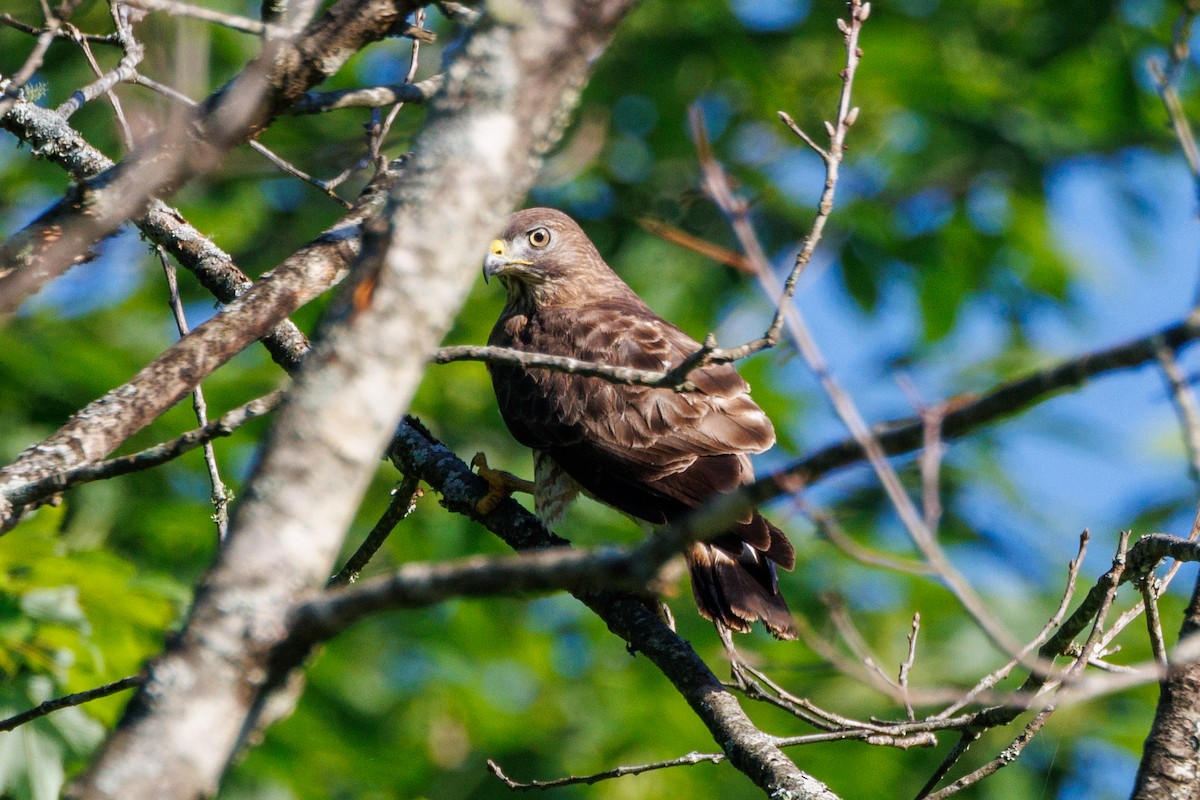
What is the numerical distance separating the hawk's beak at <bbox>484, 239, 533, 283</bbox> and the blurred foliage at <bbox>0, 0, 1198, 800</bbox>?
683 millimetres

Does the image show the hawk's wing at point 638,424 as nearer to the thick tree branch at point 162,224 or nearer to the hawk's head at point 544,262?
the hawk's head at point 544,262

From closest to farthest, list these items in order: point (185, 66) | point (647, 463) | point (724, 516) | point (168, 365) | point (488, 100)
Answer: point (724, 516) → point (488, 100) → point (185, 66) → point (168, 365) → point (647, 463)

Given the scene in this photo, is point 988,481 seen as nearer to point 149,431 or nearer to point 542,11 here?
point 149,431

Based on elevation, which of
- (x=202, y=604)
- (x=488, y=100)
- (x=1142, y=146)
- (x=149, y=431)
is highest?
(x=1142, y=146)

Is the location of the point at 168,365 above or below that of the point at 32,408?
below

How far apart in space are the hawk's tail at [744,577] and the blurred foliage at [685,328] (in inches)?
18.3

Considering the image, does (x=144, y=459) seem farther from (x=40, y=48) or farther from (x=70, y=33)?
(x=70, y=33)

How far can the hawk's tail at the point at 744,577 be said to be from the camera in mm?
3902

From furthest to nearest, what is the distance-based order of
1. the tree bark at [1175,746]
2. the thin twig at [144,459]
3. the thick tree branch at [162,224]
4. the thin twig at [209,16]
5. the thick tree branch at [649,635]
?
the thick tree branch at [162,224]
the thick tree branch at [649,635]
the tree bark at [1175,746]
the thin twig at [209,16]
the thin twig at [144,459]

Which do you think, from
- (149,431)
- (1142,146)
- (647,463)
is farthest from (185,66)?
(1142,146)

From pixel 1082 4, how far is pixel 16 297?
719cm

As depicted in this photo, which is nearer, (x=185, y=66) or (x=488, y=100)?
(x=488, y=100)

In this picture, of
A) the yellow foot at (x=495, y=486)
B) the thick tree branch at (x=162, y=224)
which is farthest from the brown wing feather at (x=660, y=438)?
the thick tree branch at (x=162, y=224)

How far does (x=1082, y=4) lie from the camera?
7547 millimetres
